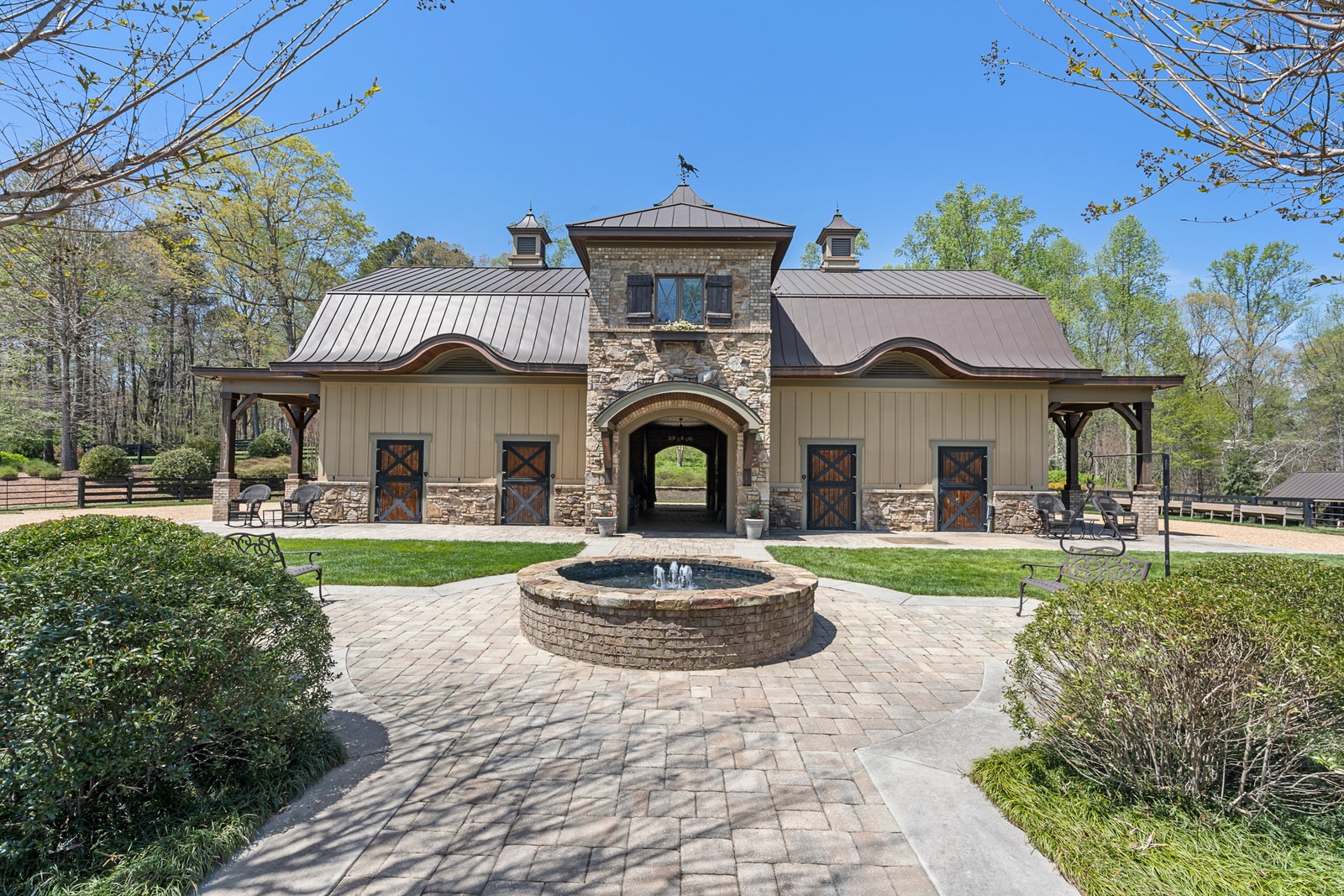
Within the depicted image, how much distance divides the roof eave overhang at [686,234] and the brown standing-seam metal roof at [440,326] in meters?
3.06

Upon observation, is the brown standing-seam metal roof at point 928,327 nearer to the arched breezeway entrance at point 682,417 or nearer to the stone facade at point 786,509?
the arched breezeway entrance at point 682,417

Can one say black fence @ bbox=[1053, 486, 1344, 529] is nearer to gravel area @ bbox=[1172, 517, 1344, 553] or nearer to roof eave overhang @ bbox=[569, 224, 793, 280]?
gravel area @ bbox=[1172, 517, 1344, 553]

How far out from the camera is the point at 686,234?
1240 centimetres

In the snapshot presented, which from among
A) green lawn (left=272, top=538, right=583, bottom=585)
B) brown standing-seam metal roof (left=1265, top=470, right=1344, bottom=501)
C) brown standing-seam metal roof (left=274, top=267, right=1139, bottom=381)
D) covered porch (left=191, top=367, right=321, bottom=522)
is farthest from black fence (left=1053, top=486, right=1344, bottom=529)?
covered porch (left=191, top=367, right=321, bottom=522)

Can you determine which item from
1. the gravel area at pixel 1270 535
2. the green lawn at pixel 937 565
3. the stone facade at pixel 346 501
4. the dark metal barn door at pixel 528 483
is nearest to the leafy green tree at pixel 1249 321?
the gravel area at pixel 1270 535

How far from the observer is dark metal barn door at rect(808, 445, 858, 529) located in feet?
47.0

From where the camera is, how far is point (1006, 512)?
14.3 meters

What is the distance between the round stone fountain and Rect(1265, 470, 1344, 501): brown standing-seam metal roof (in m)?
21.2

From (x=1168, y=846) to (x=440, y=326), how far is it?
16198mm

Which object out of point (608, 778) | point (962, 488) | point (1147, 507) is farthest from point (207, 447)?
point (1147, 507)

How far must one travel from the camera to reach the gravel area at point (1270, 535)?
41.3 ft

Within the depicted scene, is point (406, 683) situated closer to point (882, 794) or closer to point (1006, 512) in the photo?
point (882, 794)

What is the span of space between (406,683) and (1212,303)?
34.4 m

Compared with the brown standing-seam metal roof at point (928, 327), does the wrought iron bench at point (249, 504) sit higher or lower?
lower
